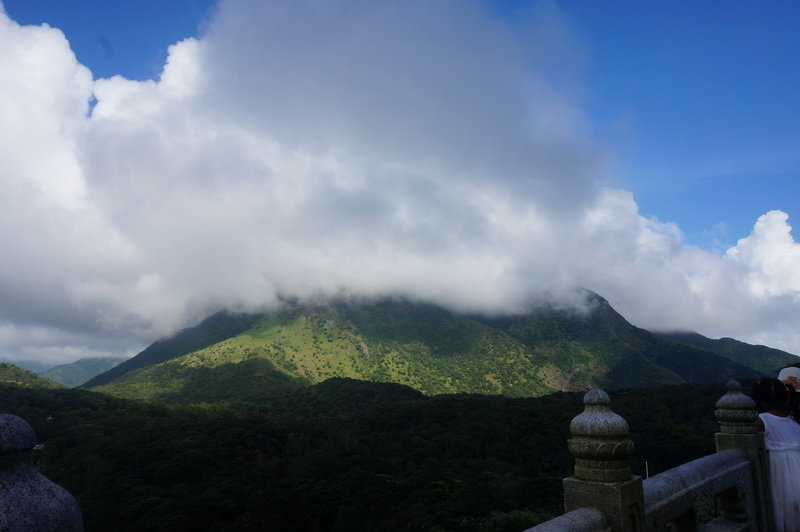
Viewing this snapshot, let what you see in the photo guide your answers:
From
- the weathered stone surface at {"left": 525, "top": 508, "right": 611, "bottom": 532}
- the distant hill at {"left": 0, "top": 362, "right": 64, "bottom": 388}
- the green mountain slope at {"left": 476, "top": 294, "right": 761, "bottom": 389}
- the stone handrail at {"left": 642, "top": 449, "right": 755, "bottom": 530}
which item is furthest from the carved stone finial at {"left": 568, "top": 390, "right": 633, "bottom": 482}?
the green mountain slope at {"left": 476, "top": 294, "right": 761, "bottom": 389}

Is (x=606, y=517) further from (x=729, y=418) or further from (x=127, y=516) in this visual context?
(x=127, y=516)

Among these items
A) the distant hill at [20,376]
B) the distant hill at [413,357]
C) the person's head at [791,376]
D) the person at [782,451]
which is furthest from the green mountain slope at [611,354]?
the person's head at [791,376]

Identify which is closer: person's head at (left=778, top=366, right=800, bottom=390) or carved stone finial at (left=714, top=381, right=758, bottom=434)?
person's head at (left=778, top=366, right=800, bottom=390)

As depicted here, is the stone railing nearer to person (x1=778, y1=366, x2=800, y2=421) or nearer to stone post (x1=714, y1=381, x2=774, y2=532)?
stone post (x1=714, y1=381, x2=774, y2=532)

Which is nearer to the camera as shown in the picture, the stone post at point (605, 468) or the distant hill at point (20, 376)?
the stone post at point (605, 468)

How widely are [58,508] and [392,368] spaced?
6239 inches

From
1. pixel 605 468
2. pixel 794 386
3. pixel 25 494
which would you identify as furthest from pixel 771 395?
pixel 25 494

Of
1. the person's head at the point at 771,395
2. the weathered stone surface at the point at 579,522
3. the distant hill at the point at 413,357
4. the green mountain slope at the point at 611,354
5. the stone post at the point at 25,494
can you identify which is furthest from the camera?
the green mountain slope at the point at 611,354

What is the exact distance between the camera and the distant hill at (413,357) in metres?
142

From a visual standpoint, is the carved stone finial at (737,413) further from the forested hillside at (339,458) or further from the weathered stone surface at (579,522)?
the forested hillside at (339,458)

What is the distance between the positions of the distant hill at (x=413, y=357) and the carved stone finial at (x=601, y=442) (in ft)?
437

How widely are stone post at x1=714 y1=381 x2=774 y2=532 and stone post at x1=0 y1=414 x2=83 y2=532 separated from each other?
8397 mm

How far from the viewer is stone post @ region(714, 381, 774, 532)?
705 centimetres

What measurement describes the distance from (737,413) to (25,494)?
29.0ft
